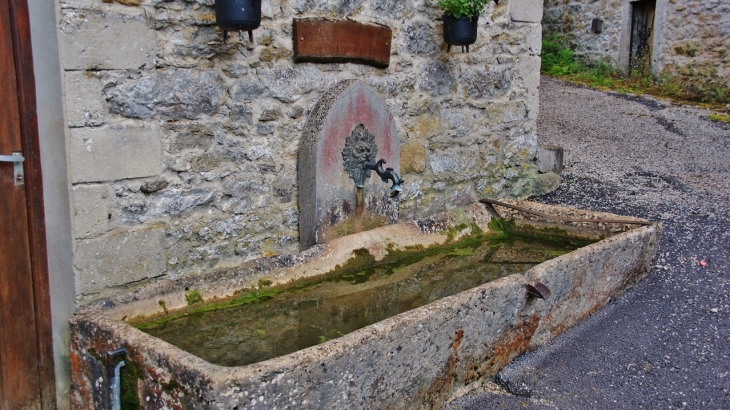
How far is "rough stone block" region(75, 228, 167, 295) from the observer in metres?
2.56

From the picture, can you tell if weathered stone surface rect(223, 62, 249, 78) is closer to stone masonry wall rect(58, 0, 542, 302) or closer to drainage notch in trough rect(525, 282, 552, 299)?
stone masonry wall rect(58, 0, 542, 302)

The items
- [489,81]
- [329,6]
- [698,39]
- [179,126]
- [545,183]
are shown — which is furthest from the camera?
[698,39]

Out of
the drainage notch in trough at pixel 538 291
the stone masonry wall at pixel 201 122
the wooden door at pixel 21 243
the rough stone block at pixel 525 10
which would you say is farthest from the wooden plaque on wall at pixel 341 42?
the drainage notch in trough at pixel 538 291

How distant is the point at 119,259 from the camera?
2662 mm

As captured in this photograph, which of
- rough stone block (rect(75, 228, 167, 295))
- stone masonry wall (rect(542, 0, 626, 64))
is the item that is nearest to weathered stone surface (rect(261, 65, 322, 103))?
rough stone block (rect(75, 228, 167, 295))

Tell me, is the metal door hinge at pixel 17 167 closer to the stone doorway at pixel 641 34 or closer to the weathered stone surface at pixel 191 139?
the weathered stone surface at pixel 191 139

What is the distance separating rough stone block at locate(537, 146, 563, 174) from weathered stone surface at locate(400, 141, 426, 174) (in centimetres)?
142

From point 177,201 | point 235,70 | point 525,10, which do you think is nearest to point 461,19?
point 525,10

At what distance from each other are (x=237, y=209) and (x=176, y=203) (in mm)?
319

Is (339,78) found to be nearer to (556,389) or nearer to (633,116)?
(556,389)

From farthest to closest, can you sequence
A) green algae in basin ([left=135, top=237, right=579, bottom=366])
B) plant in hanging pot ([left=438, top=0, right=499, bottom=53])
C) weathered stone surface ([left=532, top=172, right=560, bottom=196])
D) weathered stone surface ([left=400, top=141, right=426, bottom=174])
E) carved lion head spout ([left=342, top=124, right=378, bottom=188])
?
weathered stone surface ([left=532, top=172, right=560, bottom=196]), weathered stone surface ([left=400, top=141, right=426, bottom=174]), plant in hanging pot ([left=438, top=0, right=499, bottom=53]), carved lion head spout ([left=342, top=124, right=378, bottom=188]), green algae in basin ([left=135, top=237, right=579, bottom=366])

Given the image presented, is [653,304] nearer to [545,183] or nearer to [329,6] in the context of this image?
[545,183]

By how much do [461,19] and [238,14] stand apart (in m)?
1.53

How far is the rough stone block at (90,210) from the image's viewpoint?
8.25 feet
